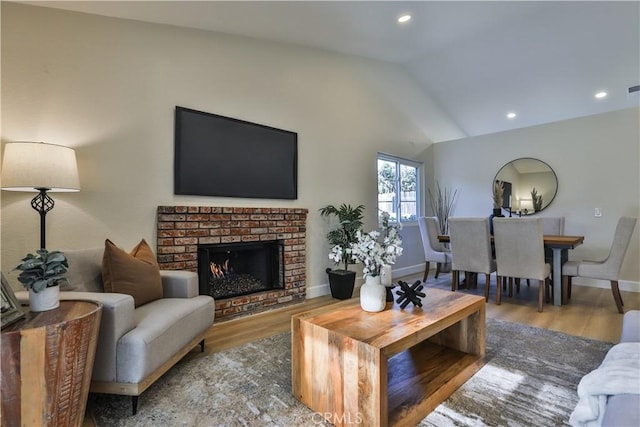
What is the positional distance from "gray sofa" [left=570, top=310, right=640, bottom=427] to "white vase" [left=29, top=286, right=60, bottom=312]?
2.11 meters

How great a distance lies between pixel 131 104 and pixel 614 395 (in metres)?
3.30

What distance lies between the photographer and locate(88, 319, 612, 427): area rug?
5.27ft

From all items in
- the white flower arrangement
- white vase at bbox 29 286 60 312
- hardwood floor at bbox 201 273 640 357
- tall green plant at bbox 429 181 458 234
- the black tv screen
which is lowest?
hardwood floor at bbox 201 273 640 357

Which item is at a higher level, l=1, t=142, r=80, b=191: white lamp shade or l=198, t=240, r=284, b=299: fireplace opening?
l=1, t=142, r=80, b=191: white lamp shade

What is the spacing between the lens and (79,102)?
241 cm

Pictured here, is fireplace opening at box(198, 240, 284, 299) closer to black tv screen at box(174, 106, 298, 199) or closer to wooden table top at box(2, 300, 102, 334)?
black tv screen at box(174, 106, 298, 199)

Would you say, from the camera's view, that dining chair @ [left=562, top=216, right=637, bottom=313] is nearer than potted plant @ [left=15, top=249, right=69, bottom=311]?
No

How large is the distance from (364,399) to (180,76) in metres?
2.95

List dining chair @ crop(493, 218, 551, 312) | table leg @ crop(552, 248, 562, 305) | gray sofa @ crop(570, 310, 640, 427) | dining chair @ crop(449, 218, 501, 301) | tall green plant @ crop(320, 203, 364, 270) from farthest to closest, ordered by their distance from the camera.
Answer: tall green plant @ crop(320, 203, 364, 270)
dining chair @ crop(449, 218, 501, 301)
table leg @ crop(552, 248, 562, 305)
dining chair @ crop(493, 218, 551, 312)
gray sofa @ crop(570, 310, 640, 427)

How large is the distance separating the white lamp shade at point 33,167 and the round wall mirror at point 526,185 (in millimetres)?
5679

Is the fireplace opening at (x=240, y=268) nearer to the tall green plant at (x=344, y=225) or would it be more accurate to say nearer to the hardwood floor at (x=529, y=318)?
the hardwood floor at (x=529, y=318)

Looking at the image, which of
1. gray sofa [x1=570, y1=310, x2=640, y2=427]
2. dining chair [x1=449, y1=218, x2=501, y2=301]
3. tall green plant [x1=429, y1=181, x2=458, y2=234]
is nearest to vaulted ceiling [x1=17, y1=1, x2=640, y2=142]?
tall green plant [x1=429, y1=181, x2=458, y2=234]

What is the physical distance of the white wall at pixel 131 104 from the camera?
2207 mm

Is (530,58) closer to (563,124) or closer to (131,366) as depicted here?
(563,124)
